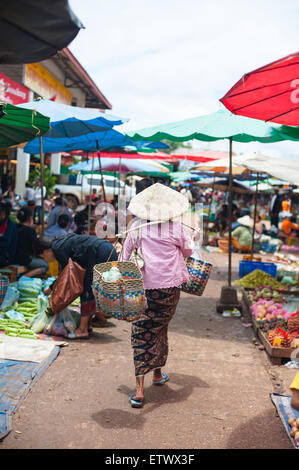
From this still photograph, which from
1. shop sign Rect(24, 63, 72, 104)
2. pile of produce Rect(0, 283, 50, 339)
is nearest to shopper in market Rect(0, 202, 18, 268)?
pile of produce Rect(0, 283, 50, 339)

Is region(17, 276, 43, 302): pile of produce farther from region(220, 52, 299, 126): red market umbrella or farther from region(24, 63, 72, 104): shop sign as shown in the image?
region(24, 63, 72, 104): shop sign

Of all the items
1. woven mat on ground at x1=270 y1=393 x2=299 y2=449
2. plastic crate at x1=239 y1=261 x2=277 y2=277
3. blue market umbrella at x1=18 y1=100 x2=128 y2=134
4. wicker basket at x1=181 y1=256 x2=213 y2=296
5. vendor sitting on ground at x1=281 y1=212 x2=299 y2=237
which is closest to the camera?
woven mat on ground at x1=270 y1=393 x2=299 y2=449

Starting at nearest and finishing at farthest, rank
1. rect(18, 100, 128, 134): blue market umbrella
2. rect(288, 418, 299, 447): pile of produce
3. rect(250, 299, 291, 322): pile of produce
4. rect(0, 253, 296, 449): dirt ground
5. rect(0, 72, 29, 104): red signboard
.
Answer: rect(288, 418, 299, 447): pile of produce
rect(0, 253, 296, 449): dirt ground
rect(250, 299, 291, 322): pile of produce
rect(18, 100, 128, 134): blue market umbrella
rect(0, 72, 29, 104): red signboard

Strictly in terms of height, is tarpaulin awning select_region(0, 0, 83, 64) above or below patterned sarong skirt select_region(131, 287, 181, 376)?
above

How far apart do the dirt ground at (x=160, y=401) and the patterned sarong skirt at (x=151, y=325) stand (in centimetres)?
39

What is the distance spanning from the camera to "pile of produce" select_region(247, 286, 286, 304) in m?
7.62

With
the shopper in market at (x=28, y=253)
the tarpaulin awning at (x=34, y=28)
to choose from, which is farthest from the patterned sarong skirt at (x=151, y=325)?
the shopper in market at (x=28, y=253)

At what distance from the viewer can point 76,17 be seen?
8.20ft

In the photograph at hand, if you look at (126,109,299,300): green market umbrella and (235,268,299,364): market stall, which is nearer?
(235,268,299,364): market stall

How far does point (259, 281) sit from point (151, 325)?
541 centimetres

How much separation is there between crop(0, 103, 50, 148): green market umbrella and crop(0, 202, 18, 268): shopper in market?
127cm

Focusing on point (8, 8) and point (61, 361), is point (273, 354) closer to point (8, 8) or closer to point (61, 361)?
point (61, 361)

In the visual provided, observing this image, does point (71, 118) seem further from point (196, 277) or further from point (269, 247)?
point (269, 247)

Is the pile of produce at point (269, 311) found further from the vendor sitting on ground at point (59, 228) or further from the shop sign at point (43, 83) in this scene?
the shop sign at point (43, 83)
